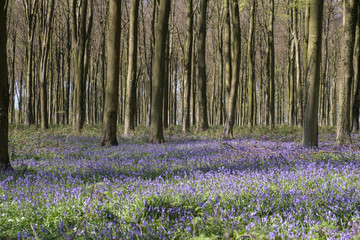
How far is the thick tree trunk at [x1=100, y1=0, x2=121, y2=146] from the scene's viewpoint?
1123 cm

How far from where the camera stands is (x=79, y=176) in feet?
19.8

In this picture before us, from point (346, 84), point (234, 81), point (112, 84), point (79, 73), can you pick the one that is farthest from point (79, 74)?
point (346, 84)

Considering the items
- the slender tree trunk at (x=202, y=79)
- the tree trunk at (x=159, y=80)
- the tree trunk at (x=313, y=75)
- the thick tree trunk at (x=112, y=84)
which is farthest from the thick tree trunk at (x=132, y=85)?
the tree trunk at (x=313, y=75)

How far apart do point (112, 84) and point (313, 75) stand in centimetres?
682

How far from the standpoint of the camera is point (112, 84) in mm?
11438

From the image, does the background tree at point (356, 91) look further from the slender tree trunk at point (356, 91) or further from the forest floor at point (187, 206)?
the forest floor at point (187, 206)

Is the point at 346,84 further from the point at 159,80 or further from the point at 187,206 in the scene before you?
the point at 187,206

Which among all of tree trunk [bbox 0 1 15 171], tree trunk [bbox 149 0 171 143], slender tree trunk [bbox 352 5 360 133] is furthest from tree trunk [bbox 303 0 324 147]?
tree trunk [bbox 0 1 15 171]

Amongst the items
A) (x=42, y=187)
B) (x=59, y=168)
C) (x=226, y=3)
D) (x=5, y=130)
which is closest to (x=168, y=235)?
(x=42, y=187)

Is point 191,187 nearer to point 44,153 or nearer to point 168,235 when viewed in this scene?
point 168,235

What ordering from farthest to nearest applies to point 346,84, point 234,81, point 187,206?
point 234,81
point 346,84
point 187,206

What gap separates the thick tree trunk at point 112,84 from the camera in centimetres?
1123

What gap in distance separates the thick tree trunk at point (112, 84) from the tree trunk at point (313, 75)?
6.50 m

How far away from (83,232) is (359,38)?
1837 cm
